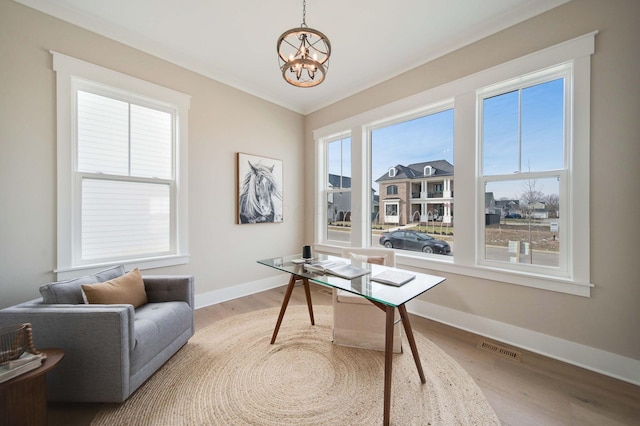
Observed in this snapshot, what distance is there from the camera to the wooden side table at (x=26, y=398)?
119 cm

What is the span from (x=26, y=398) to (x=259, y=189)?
2802 millimetres

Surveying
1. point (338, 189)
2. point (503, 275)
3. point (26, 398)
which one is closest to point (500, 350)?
point (503, 275)

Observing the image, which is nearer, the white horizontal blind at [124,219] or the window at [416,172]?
the white horizontal blind at [124,219]

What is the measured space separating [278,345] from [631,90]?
338 centimetres

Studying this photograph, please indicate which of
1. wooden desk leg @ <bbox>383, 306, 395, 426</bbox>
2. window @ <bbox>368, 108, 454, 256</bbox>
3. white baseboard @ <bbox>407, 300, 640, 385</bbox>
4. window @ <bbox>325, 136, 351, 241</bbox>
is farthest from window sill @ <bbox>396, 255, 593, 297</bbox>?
wooden desk leg @ <bbox>383, 306, 395, 426</bbox>

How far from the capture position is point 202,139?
309cm

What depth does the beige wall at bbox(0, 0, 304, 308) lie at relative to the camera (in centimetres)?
A: 200

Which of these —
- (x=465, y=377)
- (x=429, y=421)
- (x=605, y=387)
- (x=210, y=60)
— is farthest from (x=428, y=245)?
(x=210, y=60)

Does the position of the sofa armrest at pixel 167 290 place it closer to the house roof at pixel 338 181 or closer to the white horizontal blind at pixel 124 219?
the white horizontal blind at pixel 124 219

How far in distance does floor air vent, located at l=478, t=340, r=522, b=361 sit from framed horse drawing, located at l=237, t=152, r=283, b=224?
2958mm

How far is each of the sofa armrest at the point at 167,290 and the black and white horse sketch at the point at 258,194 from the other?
1.39 m

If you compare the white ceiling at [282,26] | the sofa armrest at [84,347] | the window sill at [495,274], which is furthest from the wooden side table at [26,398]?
the window sill at [495,274]

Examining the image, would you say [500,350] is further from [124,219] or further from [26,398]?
[124,219]

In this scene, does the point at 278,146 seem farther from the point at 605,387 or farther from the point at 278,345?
the point at 605,387
